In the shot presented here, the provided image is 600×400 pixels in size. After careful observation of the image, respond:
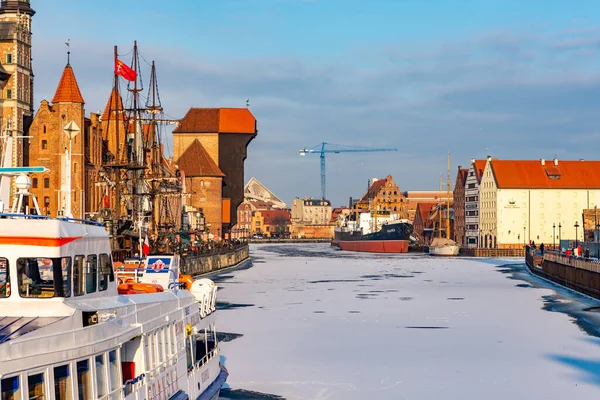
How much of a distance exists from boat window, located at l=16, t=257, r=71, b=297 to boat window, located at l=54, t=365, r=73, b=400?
4.03 feet

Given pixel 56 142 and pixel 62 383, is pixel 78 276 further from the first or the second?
pixel 56 142

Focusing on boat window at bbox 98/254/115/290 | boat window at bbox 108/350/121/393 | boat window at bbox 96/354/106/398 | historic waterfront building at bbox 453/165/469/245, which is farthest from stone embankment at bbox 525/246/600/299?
historic waterfront building at bbox 453/165/469/245

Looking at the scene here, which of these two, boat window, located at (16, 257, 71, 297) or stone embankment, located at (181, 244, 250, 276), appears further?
stone embankment, located at (181, 244, 250, 276)

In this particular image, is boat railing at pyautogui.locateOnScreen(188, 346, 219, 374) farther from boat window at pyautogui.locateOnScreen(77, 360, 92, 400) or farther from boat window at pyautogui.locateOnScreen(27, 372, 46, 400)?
boat window at pyautogui.locateOnScreen(27, 372, 46, 400)

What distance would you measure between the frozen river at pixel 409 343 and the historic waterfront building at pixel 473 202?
113545 millimetres

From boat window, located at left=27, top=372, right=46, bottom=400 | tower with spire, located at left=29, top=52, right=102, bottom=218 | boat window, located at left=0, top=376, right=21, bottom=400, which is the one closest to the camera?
boat window, located at left=0, top=376, right=21, bottom=400

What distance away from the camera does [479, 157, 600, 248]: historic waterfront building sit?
172125 millimetres

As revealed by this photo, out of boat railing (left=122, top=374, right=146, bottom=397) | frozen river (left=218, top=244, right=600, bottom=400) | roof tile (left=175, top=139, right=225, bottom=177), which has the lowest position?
frozen river (left=218, top=244, right=600, bottom=400)

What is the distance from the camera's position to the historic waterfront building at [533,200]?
172 meters

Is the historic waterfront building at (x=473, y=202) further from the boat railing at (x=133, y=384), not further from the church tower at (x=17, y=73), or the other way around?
the boat railing at (x=133, y=384)

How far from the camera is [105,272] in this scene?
1695 centimetres

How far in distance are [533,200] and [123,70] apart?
111 meters

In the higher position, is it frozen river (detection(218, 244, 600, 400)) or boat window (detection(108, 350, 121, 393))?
boat window (detection(108, 350, 121, 393))

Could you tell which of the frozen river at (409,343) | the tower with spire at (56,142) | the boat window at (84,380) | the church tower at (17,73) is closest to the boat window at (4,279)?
the boat window at (84,380)
